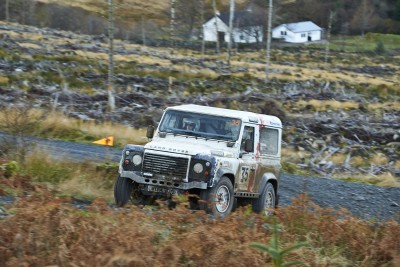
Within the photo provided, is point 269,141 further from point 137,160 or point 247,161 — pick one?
point 137,160

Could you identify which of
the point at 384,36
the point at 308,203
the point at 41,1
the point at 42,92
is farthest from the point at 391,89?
the point at 41,1

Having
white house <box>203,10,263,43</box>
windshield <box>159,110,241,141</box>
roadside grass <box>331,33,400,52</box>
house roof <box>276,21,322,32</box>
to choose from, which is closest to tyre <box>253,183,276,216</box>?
windshield <box>159,110,241,141</box>

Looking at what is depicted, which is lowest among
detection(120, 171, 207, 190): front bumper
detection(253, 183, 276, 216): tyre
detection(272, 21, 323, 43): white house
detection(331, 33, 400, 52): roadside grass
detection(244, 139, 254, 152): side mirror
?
detection(253, 183, 276, 216): tyre

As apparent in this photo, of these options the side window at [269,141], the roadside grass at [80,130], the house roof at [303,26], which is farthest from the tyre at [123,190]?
the house roof at [303,26]

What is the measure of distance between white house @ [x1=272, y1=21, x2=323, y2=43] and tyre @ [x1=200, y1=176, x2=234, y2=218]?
96576 mm

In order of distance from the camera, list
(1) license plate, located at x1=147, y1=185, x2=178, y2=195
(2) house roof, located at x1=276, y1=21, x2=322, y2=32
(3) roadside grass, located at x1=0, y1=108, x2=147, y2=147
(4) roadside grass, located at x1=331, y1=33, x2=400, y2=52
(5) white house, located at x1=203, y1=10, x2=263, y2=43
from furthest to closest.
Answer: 1. (2) house roof, located at x1=276, y1=21, x2=322, y2=32
2. (4) roadside grass, located at x1=331, y1=33, x2=400, y2=52
3. (5) white house, located at x1=203, y1=10, x2=263, y2=43
4. (3) roadside grass, located at x1=0, y1=108, x2=147, y2=147
5. (1) license plate, located at x1=147, y1=185, x2=178, y2=195

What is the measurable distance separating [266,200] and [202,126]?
187 centimetres

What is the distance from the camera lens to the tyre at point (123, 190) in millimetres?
11273

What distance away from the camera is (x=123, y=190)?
11.3 m

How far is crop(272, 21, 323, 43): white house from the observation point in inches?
4245

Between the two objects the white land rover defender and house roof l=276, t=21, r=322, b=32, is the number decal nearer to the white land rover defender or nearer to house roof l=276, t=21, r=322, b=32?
the white land rover defender

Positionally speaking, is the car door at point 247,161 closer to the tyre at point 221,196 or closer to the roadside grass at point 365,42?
the tyre at point 221,196

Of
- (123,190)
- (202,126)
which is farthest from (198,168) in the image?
(202,126)

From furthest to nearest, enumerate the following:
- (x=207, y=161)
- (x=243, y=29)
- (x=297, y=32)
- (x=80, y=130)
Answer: (x=297, y=32)
(x=243, y=29)
(x=80, y=130)
(x=207, y=161)
